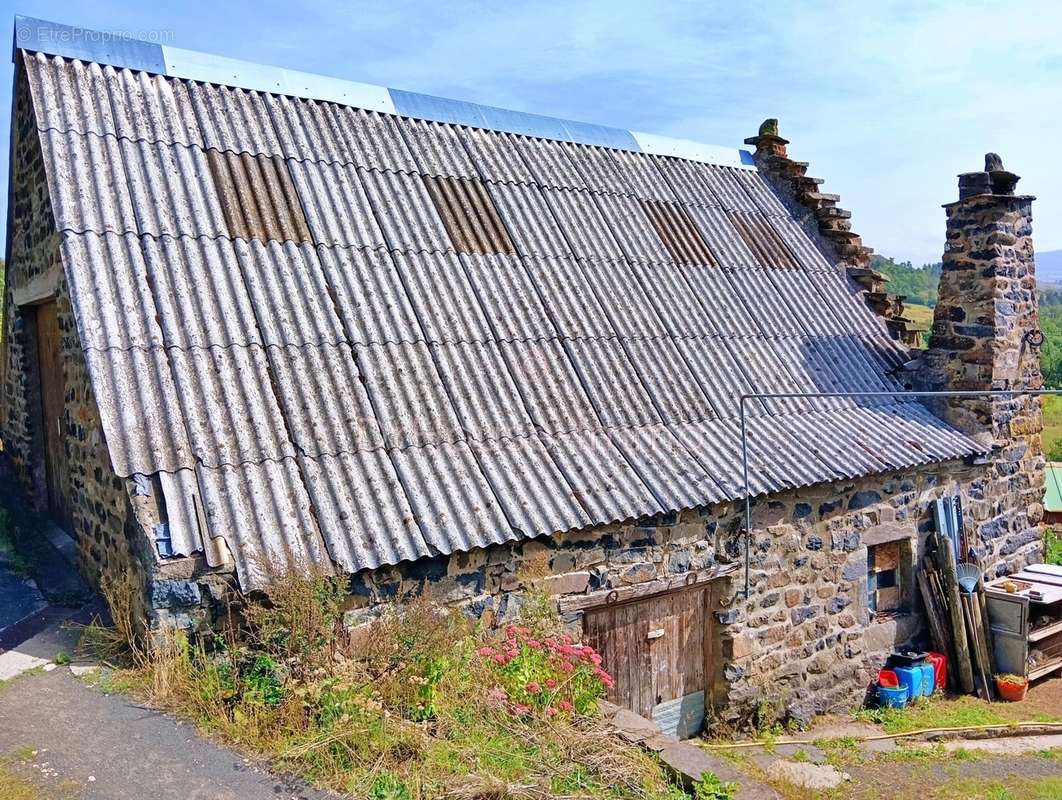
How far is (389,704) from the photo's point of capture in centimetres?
483

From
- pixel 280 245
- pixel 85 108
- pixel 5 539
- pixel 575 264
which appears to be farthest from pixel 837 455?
pixel 5 539

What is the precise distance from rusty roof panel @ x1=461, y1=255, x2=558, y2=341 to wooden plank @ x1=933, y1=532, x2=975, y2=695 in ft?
16.5

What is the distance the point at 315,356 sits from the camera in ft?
21.1

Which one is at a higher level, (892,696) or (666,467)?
(666,467)

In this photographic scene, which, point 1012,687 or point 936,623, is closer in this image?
point 1012,687

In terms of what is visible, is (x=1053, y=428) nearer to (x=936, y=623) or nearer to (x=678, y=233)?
(x=936, y=623)

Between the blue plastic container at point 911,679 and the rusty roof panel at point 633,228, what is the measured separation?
5.22m

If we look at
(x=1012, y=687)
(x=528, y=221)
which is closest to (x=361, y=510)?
(x=528, y=221)

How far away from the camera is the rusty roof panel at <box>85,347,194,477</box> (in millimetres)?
5254

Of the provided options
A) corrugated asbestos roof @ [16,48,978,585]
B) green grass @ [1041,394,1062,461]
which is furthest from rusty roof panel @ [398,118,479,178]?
green grass @ [1041,394,1062,461]

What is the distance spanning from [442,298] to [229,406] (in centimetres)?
241

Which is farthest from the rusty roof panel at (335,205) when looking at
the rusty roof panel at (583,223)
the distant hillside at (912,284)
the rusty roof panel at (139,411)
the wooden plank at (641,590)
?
the distant hillside at (912,284)

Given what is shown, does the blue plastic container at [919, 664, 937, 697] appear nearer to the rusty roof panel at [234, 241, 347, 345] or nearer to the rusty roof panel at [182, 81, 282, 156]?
the rusty roof panel at [234, 241, 347, 345]

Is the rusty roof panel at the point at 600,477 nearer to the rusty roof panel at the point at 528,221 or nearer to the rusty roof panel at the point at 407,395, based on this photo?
the rusty roof panel at the point at 407,395
